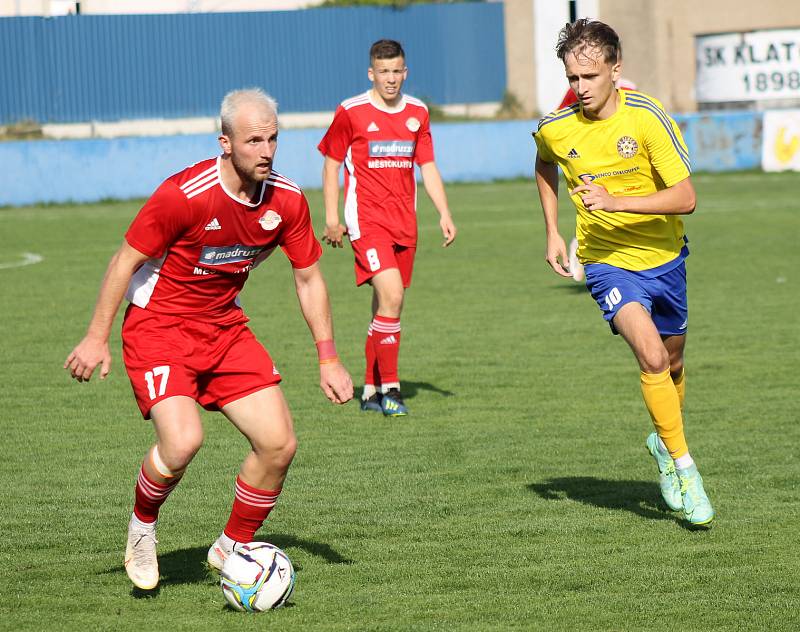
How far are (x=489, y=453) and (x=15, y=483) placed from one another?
2.64 m

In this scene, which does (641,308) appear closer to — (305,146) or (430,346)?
(430,346)

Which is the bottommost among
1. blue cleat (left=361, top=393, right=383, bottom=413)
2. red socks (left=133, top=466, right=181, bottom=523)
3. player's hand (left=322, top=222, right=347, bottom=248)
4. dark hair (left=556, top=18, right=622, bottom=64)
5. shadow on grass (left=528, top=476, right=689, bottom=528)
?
blue cleat (left=361, top=393, right=383, bottom=413)

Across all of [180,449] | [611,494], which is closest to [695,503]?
[611,494]

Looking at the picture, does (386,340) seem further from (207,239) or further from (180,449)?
(180,449)

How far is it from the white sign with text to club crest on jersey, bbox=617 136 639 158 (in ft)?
102

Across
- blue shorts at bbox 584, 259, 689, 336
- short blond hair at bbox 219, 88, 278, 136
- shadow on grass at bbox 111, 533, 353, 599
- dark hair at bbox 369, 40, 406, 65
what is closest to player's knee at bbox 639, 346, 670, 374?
blue shorts at bbox 584, 259, 689, 336

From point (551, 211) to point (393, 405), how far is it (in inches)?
98.8

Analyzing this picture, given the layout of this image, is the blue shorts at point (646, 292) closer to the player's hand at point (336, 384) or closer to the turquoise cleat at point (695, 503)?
the turquoise cleat at point (695, 503)

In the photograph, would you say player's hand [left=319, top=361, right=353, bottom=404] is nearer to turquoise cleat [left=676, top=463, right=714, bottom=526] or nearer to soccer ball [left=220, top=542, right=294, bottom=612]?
soccer ball [left=220, top=542, right=294, bottom=612]

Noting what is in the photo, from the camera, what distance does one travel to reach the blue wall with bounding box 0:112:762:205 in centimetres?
2823

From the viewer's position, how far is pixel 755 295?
1414 centimetres

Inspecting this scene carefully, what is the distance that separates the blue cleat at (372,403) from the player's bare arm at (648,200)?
341cm

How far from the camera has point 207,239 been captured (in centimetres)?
527

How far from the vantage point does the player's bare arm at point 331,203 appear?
9273 mm
